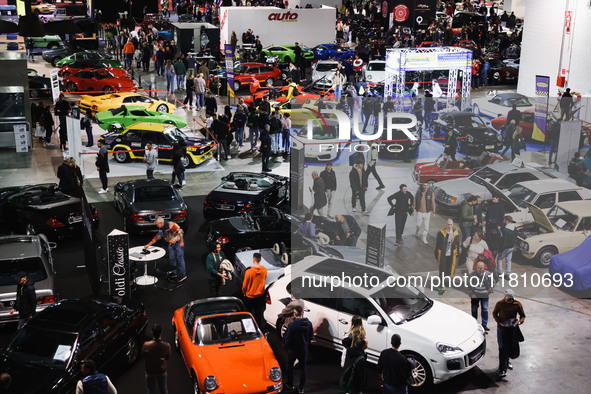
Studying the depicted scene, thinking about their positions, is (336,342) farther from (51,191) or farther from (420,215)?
(51,191)

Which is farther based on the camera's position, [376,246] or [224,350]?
[376,246]

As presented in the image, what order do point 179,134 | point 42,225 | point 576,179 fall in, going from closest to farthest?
point 576,179
point 42,225
point 179,134

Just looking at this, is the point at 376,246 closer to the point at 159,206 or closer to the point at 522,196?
the point at 522,196

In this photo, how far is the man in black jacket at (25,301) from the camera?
37.4 ft

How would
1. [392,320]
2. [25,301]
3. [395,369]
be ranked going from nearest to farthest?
1. [395,369]
2. [392,320]
3. [25,301]

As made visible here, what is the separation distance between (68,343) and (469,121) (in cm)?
970

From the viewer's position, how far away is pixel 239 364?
33.2 feet

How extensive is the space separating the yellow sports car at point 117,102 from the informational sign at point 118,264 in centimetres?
1330

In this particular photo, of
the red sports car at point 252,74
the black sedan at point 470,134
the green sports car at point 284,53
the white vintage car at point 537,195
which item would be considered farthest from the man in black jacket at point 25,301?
the green sports car at point 284,53

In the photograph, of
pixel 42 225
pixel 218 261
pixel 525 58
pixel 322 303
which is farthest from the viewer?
pixel 525 58

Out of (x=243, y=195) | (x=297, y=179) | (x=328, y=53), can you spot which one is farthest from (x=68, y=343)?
(x=328, y=53)

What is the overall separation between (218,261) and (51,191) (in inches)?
223

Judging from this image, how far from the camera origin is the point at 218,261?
12922 mm

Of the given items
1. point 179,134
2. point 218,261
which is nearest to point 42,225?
point 218,261
